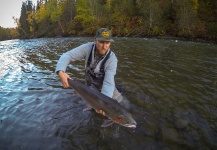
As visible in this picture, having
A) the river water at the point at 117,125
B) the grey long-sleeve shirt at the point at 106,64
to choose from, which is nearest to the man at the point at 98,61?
the grey long-sleeve shirt at the point at 106,64

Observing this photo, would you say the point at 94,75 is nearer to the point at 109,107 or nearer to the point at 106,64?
the point at 106,64

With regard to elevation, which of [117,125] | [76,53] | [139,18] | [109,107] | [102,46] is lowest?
[117,125]

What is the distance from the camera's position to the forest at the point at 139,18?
35.5 meters

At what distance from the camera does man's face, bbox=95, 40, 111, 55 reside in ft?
15.8

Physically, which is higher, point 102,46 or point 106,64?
point 102,46

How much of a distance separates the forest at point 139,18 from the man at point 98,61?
2979cm

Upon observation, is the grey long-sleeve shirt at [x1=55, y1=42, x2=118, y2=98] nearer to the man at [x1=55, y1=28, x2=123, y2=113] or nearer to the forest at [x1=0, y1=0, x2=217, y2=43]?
the man at [x1=55, y1=28, x2=123, y2=113]

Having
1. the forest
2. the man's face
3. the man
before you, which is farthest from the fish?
the forest

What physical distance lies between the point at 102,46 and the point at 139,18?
44367 millimetres

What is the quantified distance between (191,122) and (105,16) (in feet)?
178

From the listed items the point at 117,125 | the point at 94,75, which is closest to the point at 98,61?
the point at 94,75

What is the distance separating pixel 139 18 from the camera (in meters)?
46.7

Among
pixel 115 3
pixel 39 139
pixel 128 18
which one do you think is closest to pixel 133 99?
pixel 39 139

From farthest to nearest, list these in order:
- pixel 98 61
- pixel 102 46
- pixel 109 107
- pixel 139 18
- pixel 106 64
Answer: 1. pixel 139 18
2. pixel 98 61
3. pixel 106 64
4. pixel 102 46
5. pixel 109 107
